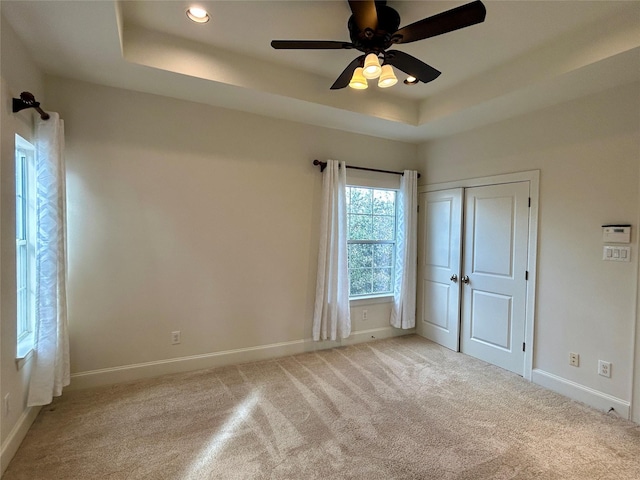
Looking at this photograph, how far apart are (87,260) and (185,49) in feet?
6.32

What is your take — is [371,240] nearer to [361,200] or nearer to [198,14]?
[361,200]

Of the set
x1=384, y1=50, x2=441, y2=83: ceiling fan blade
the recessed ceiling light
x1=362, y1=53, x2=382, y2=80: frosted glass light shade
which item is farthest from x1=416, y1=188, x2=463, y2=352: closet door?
the recessed ceiling light

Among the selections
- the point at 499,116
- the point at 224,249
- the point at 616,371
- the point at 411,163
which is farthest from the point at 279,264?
the point at 616,371

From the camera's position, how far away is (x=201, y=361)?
3193 millimetres

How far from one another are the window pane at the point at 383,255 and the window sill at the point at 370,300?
0.42 meters

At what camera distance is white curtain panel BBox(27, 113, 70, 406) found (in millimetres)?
2240

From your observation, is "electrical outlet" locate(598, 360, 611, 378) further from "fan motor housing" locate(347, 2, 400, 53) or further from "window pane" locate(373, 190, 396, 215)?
"fan motor housing" locate(347, 2, 400, 53)

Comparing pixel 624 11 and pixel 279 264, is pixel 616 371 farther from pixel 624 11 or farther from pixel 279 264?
pixel 279 264

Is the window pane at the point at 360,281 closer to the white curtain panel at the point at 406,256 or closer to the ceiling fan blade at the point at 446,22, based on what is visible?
the white curtain panel at the point at 406,256

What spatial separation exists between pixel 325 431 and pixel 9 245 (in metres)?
2.34

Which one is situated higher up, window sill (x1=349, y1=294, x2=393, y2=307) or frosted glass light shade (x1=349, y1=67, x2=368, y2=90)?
frosted glass light shade (x1=349, y1=67, x2=368, y2=90)

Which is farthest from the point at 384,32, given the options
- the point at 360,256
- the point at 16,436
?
the point at 16,436

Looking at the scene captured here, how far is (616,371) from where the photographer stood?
2.54 meters

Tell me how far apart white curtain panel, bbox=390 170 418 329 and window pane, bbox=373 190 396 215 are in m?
0.11
